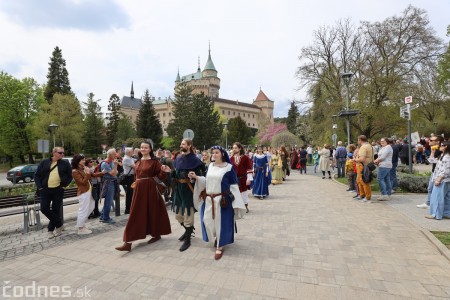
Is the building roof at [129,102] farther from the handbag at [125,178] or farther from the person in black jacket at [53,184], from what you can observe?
the person in black jacket at [53,184]

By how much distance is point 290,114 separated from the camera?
8150 cm

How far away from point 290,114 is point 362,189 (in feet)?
245

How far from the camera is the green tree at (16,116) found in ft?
128

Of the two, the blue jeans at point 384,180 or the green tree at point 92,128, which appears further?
the green tree at point 92,128

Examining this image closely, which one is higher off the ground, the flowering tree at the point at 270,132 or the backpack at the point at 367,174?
the flowering tree at the point at 270,132

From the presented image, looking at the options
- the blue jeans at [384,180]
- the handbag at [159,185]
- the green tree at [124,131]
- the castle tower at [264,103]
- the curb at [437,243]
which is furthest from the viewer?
the castle tower at [264,103]

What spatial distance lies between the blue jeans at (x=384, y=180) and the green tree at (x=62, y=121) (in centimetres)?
4098

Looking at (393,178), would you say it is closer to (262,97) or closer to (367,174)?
(367,174)

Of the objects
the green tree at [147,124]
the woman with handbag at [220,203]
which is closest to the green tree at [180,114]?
the green tree at [147,124]

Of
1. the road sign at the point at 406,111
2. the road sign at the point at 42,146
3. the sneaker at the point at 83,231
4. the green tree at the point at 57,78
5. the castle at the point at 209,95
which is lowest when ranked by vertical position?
the sneaker at the point at 83,231

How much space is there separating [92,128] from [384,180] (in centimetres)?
4603

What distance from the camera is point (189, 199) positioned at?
5203 mm

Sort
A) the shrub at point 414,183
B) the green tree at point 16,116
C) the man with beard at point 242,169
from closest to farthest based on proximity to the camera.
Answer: the man with beard at point 242,169, the shrub at point 414,183, the green tree at point 16,116

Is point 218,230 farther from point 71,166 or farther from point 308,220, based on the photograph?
point 71,166
